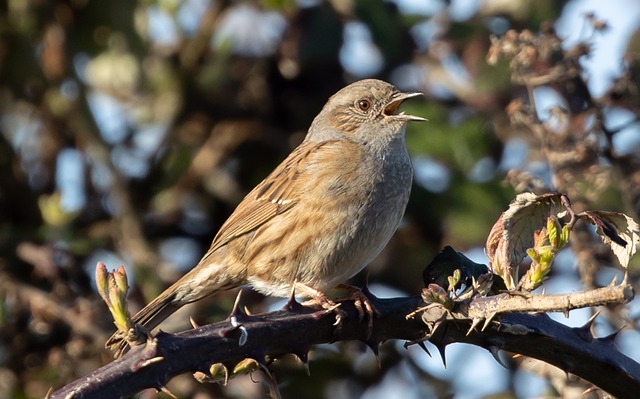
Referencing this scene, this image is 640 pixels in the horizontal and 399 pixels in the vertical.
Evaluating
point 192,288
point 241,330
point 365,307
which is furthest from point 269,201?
point 241,330

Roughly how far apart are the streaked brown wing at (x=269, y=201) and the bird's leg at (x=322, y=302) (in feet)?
2.22

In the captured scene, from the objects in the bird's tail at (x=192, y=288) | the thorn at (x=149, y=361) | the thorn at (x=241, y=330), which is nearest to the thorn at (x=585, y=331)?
the thorn at (x=241, y=330)

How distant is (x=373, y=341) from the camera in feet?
9.64

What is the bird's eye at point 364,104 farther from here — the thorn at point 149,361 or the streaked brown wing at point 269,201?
the thorn at point 149,361

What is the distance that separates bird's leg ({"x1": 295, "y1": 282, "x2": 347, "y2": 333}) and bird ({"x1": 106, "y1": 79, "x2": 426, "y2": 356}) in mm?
16

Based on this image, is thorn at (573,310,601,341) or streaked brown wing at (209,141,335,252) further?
streaked brown wing at (209,141,335,252)

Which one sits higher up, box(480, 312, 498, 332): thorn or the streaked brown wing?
box(480, 312, 498, 332): thorn

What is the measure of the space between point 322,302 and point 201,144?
2.25 metres

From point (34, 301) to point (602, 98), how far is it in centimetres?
280

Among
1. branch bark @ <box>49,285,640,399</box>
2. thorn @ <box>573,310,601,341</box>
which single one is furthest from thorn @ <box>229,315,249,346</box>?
thorn @ <box>573,310,601,341</box>

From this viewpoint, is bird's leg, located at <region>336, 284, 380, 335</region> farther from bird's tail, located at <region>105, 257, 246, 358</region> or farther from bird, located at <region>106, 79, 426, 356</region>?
bird's tail, located at <region>105, 257, 246, 358</region>

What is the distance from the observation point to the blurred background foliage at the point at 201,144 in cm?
515

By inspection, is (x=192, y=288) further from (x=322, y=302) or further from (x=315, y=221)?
(x=322, y=302)

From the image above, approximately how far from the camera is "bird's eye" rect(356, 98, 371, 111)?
5.45m
